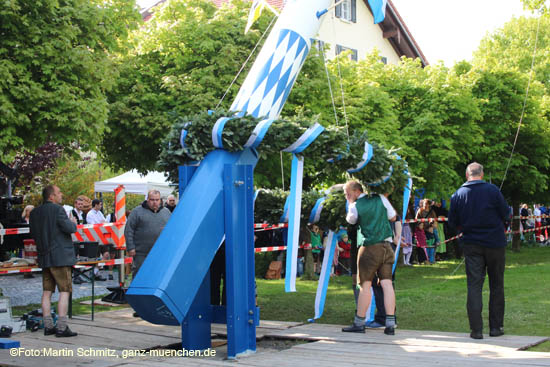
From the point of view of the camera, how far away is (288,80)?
8.34m

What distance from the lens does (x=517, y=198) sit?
2480 centimetres

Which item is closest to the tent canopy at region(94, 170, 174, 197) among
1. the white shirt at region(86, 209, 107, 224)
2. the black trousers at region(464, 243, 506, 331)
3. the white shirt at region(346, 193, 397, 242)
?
the white shirt at region(86, 209, 107, 224)

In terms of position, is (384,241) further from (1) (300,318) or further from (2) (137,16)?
(2) (137,16)

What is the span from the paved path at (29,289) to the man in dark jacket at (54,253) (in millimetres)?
4035

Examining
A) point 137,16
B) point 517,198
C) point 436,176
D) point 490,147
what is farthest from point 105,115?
point 517,198

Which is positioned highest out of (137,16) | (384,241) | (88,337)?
(137,16)

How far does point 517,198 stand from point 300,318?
17.4 metres

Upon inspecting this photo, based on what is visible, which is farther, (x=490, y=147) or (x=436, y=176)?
(x=490, y=147)

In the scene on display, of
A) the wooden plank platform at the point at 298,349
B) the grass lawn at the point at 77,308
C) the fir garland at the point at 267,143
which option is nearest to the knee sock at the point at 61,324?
the wooden plank platform at the point at 298,349

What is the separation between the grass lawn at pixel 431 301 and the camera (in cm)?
886

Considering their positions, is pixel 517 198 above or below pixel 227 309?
above

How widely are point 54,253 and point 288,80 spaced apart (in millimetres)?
3496

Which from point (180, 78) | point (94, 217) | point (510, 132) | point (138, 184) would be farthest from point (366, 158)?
point (510, 132)

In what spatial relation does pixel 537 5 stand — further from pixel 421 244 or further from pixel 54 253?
pixel 54 253
